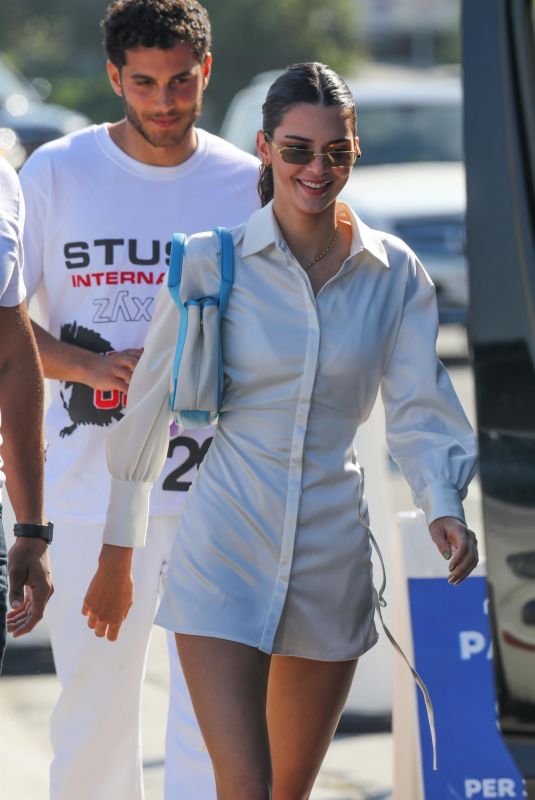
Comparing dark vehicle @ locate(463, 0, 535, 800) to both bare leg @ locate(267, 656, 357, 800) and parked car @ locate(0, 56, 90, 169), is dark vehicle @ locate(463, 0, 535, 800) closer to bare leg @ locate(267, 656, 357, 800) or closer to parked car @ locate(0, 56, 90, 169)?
bare leg @ locate(267, 656, 357, 800)

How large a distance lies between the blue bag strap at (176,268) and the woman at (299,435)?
0.08 ft

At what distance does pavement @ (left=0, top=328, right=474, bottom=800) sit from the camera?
202 inches

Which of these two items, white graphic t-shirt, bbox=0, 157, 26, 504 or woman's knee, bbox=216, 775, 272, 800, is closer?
woman's knee, bbox=216, 775, 272, 800

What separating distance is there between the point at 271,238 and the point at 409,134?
491 inches

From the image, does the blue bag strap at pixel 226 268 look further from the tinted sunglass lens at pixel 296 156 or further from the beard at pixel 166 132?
the beard at pixel 166 132

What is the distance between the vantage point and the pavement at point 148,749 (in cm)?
514

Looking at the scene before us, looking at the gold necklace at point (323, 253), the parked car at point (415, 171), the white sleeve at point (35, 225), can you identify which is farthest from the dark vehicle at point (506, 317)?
the parked car at point (415, 171)

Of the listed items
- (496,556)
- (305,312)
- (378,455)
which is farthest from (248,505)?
(378,455)

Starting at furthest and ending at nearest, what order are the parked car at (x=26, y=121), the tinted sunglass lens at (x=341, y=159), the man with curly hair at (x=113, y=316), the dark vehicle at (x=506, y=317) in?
the parked car at (x=26, y=121), the man with curly hair at (x=113, y=316), the tinted sunglass lens at (x=341, y=159), the dark vehicle at (x=506, y=317)

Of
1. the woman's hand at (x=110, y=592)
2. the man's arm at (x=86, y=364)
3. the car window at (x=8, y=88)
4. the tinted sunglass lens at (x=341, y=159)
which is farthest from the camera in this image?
the car window at (x=8, y=88)

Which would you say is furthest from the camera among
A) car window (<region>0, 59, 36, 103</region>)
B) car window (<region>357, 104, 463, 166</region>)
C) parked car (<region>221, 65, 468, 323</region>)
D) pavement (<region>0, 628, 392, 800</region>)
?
car window (<region>0, 59, 36, 103</region>)

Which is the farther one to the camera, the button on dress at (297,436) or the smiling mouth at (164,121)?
the smiling mouth at (164,121)

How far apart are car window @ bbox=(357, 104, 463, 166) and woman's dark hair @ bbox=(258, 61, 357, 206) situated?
11.8 metres

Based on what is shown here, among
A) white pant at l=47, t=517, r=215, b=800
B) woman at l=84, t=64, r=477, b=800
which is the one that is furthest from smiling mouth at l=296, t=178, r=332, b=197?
white pant at l=47, t=517, r=215, b=800
